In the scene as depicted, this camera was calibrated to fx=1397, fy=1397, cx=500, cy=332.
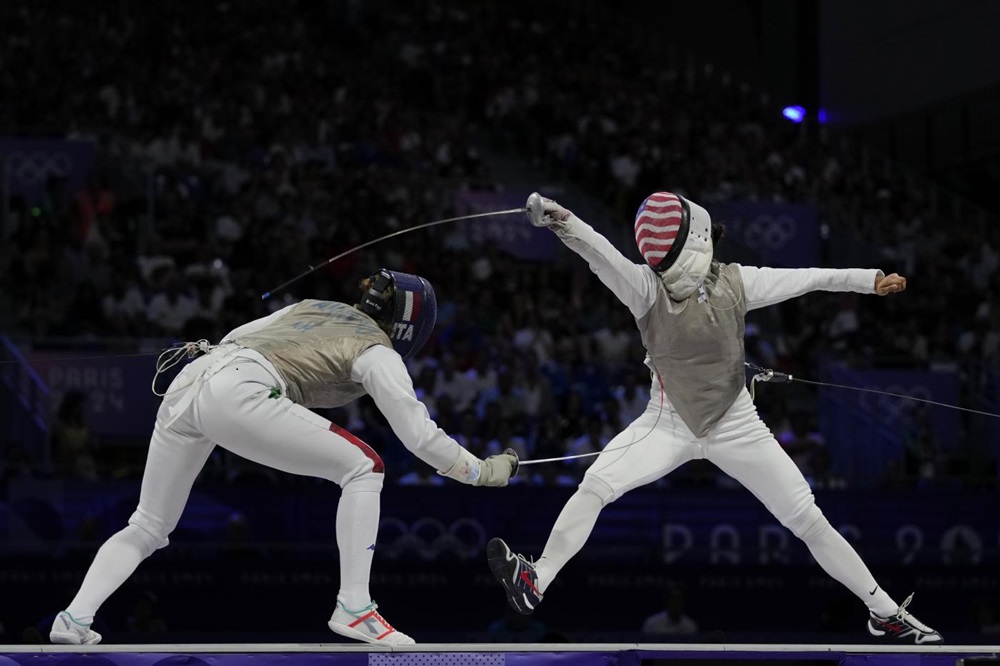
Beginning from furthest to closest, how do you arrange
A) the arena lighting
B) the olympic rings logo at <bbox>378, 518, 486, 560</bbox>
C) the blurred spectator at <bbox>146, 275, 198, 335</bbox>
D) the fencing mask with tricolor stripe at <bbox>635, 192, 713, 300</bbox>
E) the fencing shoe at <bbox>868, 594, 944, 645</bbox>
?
1. the arena lighting
2. the blurred spectator at <bbox>146, 275, 198, 335</bbox>
3. the olympic rings logo at <bbox>378, 518, 486, 560</bbox>
4. the fencing mask with tricolor stripe at <bbox>635, 192, 713, 300</bbox>
5. the fencing shoe at <bbox>868, 594, 944, 645</bbox>

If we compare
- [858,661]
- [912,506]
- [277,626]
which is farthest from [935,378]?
[858,661]

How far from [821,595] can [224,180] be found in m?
6.41

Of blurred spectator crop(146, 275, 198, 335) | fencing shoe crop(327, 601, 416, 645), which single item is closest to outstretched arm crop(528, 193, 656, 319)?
fencing shoe crop(327, 601, 416, 645)

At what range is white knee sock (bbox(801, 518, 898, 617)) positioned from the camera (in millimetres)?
5281

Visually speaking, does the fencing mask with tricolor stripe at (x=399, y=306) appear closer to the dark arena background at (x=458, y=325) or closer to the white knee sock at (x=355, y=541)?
the white knee sock at (x=355, y=541)

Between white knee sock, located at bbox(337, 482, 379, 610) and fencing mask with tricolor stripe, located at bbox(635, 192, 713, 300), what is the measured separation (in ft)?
4.68

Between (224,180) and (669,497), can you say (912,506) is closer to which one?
(669,497)

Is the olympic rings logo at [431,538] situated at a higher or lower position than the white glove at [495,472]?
lower

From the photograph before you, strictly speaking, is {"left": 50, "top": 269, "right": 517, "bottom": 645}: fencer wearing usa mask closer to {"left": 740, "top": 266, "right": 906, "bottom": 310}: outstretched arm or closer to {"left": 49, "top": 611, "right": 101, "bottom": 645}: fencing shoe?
{"left": 49, "top": 611, "right": 101, "bottom": 645}: fencing shoe

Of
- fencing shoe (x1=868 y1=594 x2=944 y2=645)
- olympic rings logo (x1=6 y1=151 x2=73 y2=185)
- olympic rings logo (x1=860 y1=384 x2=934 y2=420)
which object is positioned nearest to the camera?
fencing shoe (x1=868 y1=594 x2=944 y2=645)

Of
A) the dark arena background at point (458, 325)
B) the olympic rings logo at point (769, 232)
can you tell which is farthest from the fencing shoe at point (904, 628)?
the olympic rings logo at point (769, 232)

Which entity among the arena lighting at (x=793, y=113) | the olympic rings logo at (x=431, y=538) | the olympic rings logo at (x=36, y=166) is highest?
the arena lighting at (x=793, y=113)

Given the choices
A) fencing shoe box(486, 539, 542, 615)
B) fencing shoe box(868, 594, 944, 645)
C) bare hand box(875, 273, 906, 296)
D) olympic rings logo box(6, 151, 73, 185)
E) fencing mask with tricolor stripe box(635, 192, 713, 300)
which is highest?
olympic rings logo box(6, 151, 73, 185)

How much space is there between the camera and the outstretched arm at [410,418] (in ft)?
16.0
